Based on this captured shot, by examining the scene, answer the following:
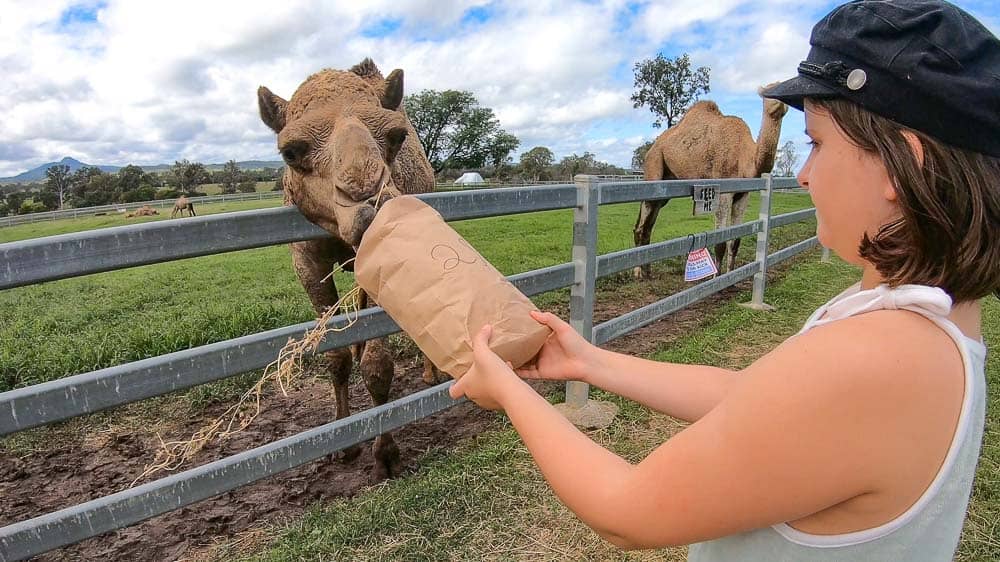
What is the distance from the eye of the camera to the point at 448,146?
70812 millimetres

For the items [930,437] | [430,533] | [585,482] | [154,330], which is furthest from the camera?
[154,330]

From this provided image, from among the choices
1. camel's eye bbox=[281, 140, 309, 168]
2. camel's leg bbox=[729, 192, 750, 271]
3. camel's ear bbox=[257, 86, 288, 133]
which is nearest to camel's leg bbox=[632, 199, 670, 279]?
camel's leg bbox=[729, 192, 750, 271]

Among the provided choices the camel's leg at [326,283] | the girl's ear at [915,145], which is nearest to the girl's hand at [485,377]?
the girl's ear at [915,145]

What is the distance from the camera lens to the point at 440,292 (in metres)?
1.48

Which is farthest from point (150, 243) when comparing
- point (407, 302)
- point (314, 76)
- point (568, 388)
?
point (568, 388)

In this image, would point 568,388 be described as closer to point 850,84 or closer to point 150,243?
point 150,243

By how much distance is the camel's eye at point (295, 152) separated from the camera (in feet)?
8.78

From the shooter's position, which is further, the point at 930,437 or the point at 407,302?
the point at 407,302

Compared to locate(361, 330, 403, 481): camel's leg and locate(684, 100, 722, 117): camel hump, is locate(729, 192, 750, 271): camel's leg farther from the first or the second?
locate(361, 330, 403, 481): camel's leg

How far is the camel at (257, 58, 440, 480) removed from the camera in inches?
91.7

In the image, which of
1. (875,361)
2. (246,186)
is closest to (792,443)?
(875,361)

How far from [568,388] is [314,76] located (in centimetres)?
258

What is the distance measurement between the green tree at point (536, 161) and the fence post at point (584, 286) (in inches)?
2529

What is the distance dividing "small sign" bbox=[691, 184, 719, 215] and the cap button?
4567mm
